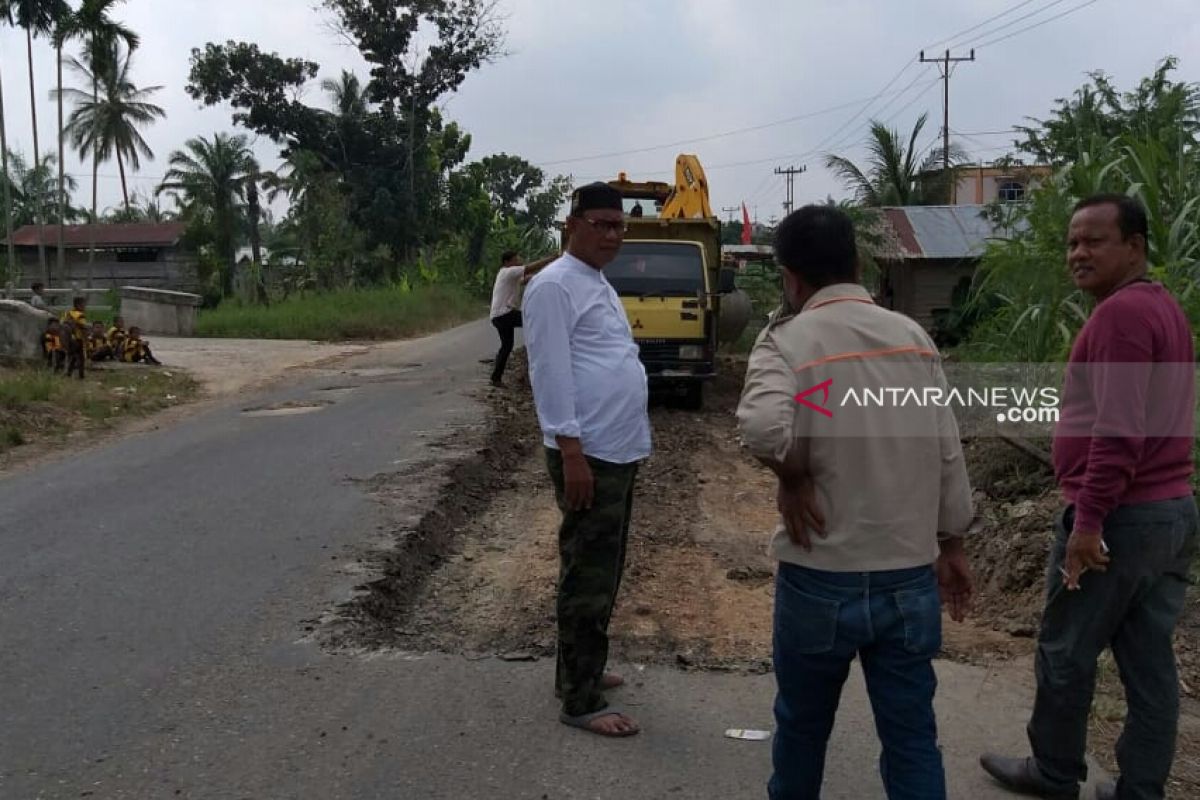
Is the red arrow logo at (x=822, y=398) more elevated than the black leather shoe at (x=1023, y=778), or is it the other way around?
the red arrow logo at (x=822, y=398)

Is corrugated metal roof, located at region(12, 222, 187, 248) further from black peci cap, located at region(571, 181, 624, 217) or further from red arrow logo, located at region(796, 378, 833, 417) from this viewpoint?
red arrow logo, located at region(796, 378, 833, 417)

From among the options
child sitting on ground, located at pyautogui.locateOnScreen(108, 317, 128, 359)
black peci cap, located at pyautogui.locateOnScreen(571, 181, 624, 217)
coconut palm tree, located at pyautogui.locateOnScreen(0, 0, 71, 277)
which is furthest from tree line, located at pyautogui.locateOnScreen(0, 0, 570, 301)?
black peci cap, located at pyautogui.locateOnScreen(571, 181, 624, 217)

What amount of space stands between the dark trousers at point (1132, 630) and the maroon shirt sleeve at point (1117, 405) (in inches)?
5.6

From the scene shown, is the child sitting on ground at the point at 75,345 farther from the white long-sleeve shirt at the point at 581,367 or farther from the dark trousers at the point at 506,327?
the white long-sleeve shirt at the point at 581,367

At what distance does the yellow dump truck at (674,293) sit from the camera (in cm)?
A: 1193

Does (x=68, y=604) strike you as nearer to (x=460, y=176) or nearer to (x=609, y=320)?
(x=609, y=320)

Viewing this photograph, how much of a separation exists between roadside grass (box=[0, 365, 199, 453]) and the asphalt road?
17.7ft

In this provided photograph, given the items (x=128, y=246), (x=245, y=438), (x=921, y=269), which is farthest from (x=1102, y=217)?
(x=128, y=246)

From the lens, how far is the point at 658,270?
1241 cm

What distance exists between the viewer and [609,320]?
3.65 m

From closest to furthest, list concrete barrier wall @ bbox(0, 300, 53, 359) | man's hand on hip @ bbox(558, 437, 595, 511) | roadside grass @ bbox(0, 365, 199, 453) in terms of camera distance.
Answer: man's hand on hip @ bbox(558, 437, 595, 511)
roadside grass @ bbox(0, 365, 199, 453)
concrete barrier wall @ bbox(0, 300, 53, 359)

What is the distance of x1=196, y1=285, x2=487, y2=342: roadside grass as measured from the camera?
1033 inches

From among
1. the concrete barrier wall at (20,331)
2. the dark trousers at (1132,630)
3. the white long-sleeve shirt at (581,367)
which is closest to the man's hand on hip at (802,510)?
the dark trousers at (1132,630)

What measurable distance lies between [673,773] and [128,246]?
159 feet
